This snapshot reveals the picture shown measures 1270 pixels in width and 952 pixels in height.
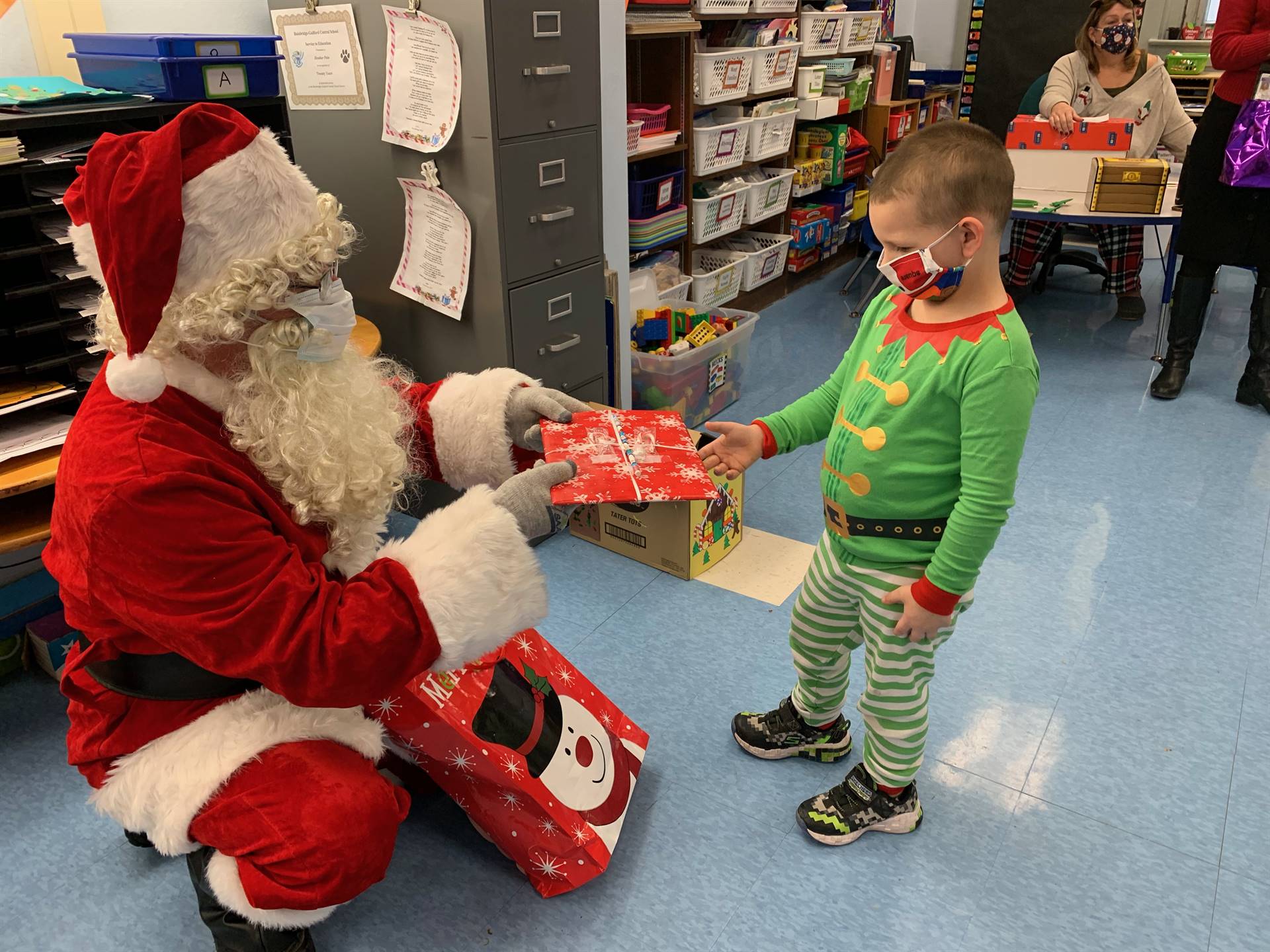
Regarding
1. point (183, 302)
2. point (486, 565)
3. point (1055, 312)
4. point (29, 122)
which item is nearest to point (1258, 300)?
point (1055, 312)

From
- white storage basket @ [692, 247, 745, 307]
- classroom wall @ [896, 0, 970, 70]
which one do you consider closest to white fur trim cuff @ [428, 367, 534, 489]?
white storage basket @ [692, 247, 745, 307]

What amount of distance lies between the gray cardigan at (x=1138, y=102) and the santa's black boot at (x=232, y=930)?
3787 millimetres

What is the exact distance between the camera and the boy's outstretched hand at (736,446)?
1488mm

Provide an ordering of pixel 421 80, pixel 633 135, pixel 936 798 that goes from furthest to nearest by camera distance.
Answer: pixel 633 135
pixel 421 80
pixel 936 798

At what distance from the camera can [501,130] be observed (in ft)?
6.68

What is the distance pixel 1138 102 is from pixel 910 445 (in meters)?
3.16

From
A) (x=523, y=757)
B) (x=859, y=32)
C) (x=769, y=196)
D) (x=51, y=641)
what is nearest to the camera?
(x=523, y=757)

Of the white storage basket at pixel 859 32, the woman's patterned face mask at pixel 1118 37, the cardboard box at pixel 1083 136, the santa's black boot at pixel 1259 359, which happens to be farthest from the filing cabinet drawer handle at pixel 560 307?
the white storage basket at pixel 859 32

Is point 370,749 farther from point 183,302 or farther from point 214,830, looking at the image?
point 183,302

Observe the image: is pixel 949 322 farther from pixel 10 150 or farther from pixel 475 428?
pixel 10 150

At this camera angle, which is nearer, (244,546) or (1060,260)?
(244,546)

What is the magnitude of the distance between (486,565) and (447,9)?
1418mm

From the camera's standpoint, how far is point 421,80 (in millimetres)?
2049

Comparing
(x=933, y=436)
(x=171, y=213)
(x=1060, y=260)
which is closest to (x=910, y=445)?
(x=933, y=436)
